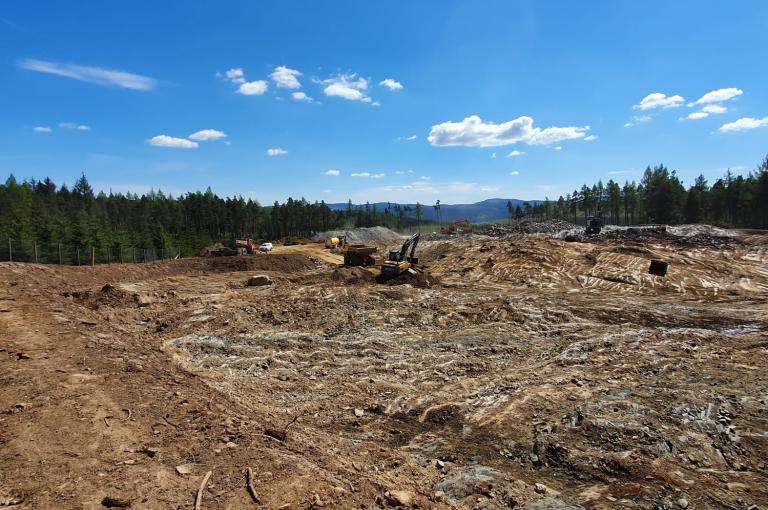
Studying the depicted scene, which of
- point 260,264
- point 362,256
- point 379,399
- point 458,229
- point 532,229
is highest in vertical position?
point 458,229

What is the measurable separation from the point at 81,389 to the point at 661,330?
1491 centimetres

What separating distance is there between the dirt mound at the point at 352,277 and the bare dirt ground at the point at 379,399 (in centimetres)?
359

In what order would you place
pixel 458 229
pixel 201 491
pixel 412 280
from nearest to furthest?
pixel 201 491 < pixel 412 280 < pixel 458 229

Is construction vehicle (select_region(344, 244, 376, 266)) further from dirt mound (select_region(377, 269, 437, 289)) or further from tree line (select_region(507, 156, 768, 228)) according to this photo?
tree line (select_region(507, 156, 768, 228))

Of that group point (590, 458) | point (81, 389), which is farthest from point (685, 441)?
point (81, 389)

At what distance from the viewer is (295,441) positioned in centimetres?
614

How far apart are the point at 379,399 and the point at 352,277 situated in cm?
1379

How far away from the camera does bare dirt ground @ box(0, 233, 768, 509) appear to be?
4.92 m

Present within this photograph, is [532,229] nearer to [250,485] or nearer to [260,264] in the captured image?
[260,264]

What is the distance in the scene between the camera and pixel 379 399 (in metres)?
8.62

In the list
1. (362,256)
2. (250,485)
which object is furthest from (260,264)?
(250,485)

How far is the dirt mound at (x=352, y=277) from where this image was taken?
2183 centimetres

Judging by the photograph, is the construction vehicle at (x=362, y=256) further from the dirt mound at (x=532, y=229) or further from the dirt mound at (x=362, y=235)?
the dirt mound at (x=362, y=235)

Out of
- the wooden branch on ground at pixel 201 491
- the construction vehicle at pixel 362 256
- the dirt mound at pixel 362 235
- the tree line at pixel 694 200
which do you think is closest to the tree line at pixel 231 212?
the tree line at pixel 694 200
